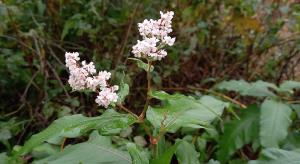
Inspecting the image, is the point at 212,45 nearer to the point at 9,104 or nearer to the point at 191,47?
the point at 191,47

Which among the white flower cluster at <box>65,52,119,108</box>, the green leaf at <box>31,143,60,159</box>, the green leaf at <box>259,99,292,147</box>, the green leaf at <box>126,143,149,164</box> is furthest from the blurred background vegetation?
the green leaf at <box>126,143,149,164</box>

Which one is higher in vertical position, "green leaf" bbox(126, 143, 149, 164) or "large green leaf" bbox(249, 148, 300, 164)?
"green leaf" bbox(126, 143, 149, 164)

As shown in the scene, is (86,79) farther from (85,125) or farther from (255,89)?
(255,89)

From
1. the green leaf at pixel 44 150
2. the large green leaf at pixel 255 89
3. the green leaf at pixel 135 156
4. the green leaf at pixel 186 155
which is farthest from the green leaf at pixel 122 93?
the large green leaf at pixel 255 89

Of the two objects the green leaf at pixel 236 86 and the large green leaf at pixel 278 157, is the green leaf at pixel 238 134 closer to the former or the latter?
the green leaf at pixel 236 86

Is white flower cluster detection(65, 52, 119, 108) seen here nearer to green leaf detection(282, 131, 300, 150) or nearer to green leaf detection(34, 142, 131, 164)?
green leaf detection(34, 142, 131, 164)

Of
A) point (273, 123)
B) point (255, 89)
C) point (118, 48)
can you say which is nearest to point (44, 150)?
point (273, 123)
